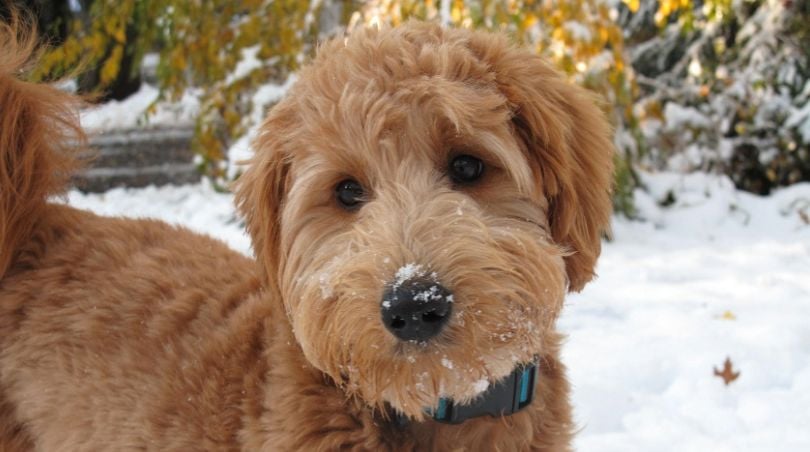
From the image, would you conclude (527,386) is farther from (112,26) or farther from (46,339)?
(112,26)

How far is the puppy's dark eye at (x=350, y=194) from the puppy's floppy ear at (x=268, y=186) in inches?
7.0

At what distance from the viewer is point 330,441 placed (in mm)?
2229

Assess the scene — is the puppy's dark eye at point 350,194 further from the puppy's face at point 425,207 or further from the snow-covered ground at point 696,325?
the snow-covered ground at point 696,325

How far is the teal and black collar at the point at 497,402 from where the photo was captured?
2229mm

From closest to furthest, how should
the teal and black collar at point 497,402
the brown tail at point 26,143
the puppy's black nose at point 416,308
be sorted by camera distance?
the puppy's black nose at point 416,308, the teal and black collar at point 497,402, the brown tail at point 26,143

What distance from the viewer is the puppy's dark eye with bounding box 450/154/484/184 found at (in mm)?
2287

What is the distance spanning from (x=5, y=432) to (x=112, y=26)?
16.2 feet

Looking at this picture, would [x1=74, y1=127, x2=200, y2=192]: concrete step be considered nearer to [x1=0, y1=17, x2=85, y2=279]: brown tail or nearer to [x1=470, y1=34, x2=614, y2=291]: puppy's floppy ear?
[x1=0, y1=17, x2=85, y2=279]: brown tail

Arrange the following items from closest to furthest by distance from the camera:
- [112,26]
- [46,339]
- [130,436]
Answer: [130,436], [46,339], [112,26]

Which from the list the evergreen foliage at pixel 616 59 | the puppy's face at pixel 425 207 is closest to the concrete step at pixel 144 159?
the evergreen foliage at pixel 616 59

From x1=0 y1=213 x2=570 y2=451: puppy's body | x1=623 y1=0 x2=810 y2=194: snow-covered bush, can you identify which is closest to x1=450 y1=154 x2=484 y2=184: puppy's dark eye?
x1=0 y1=213 x2=570 y2=451: puppy's body

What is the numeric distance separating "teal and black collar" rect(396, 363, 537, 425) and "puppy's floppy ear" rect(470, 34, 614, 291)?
35cm

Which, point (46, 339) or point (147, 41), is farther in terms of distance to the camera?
point (147, 41)

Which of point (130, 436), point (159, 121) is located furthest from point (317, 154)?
point (159, 121)
